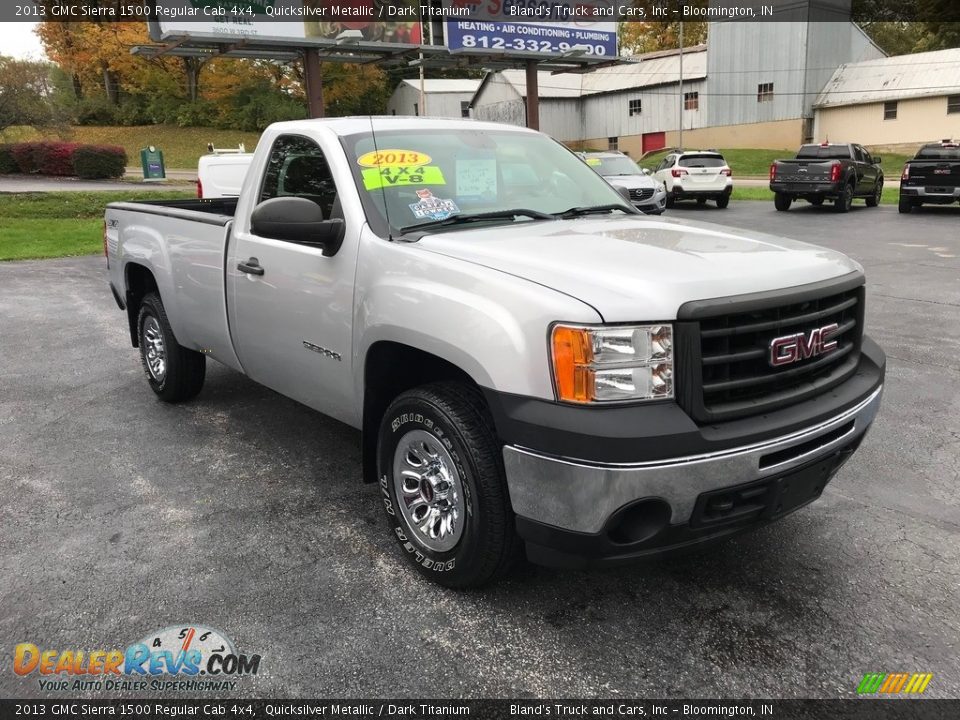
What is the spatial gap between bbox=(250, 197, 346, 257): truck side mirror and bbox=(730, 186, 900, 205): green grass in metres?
23.2

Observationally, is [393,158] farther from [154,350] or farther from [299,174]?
[154,350]

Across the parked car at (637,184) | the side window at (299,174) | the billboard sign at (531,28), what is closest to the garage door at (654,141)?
the billboard sign at (531,28)

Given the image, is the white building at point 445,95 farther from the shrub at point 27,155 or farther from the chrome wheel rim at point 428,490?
the chrome wheel rim at point 428,490

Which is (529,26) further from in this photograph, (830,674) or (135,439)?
(830,674)

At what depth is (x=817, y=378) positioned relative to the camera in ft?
→ 10.0

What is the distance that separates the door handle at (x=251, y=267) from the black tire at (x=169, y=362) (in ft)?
4.70

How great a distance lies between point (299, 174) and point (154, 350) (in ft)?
7.94

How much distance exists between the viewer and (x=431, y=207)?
3.63 meters

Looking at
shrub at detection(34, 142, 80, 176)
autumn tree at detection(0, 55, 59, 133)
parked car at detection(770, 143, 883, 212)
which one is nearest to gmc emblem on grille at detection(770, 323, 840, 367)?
parked car at detection(770, 143, 883, 212)

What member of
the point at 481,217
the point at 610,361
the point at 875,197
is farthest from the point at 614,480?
the point at 875,197

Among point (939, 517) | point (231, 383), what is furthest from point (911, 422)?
point (231, 383)

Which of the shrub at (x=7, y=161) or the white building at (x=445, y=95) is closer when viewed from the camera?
the shrub at (x=7, y=161)

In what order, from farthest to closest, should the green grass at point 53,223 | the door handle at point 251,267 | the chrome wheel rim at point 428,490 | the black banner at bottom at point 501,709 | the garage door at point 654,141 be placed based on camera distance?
1. the garage door at point 654,141
2. the green grass at point 53,223
3. the door handle at point 251,267
4. the chrome wheel rim at point 428,490
5. the black banner at bottom at point 501,709

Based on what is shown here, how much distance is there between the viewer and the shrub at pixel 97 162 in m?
29.6
